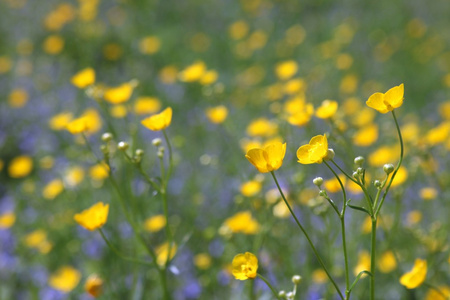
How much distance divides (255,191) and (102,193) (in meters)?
1.42

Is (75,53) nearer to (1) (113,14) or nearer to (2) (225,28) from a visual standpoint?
(1) (113,14)

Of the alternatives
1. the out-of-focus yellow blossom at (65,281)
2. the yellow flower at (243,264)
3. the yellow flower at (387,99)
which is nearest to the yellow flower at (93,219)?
the yellow flower at (243,264)

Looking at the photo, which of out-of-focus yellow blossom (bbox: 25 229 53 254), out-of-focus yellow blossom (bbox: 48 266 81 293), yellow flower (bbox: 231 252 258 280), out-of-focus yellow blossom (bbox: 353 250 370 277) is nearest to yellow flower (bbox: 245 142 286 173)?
yellow flower (bbox: 231 252 258 280)

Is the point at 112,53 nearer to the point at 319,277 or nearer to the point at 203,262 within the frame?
the point at 203,262

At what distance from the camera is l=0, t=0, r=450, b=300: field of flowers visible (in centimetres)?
172

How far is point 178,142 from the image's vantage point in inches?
126

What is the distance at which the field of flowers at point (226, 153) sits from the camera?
1.72m

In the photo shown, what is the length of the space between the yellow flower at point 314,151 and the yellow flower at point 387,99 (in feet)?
0.50

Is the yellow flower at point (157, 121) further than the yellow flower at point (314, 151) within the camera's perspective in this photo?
Yes

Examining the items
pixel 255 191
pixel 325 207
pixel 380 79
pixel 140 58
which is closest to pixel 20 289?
pixel 255 191

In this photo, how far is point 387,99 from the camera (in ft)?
3.72

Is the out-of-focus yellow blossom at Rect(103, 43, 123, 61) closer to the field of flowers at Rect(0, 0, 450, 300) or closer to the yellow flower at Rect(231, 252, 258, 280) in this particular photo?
the field of flowers at Rect(0, 0, 450, 300)

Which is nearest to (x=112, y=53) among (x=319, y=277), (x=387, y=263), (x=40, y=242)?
(x=40, y=242)

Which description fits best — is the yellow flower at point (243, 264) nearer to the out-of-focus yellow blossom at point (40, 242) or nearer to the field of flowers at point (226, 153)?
the field of flowers at point (226, 153)
